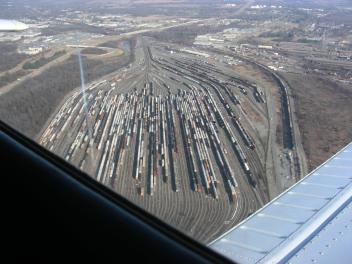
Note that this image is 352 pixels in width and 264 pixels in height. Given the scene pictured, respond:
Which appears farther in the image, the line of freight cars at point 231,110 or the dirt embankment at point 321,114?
the line of freight cars at point 231,110

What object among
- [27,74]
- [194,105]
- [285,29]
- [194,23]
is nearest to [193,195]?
[194,105]

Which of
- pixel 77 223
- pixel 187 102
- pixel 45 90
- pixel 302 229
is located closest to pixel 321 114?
pixel 187 102

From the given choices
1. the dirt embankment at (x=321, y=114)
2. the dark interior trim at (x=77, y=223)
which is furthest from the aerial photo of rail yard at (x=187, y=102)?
the dark interior trim at (x=77, y=223)

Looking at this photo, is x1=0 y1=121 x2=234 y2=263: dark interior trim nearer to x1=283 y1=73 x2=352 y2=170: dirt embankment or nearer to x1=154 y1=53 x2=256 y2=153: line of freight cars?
x1=283 y1=73 x2=352 y2=170: dirt embankment

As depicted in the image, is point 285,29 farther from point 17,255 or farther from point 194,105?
point 17,255

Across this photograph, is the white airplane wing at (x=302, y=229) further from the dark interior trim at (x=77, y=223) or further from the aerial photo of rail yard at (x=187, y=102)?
the dark interior trim at (x=77, y=223)

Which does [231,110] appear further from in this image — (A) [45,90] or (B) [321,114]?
(A) [45,90]
